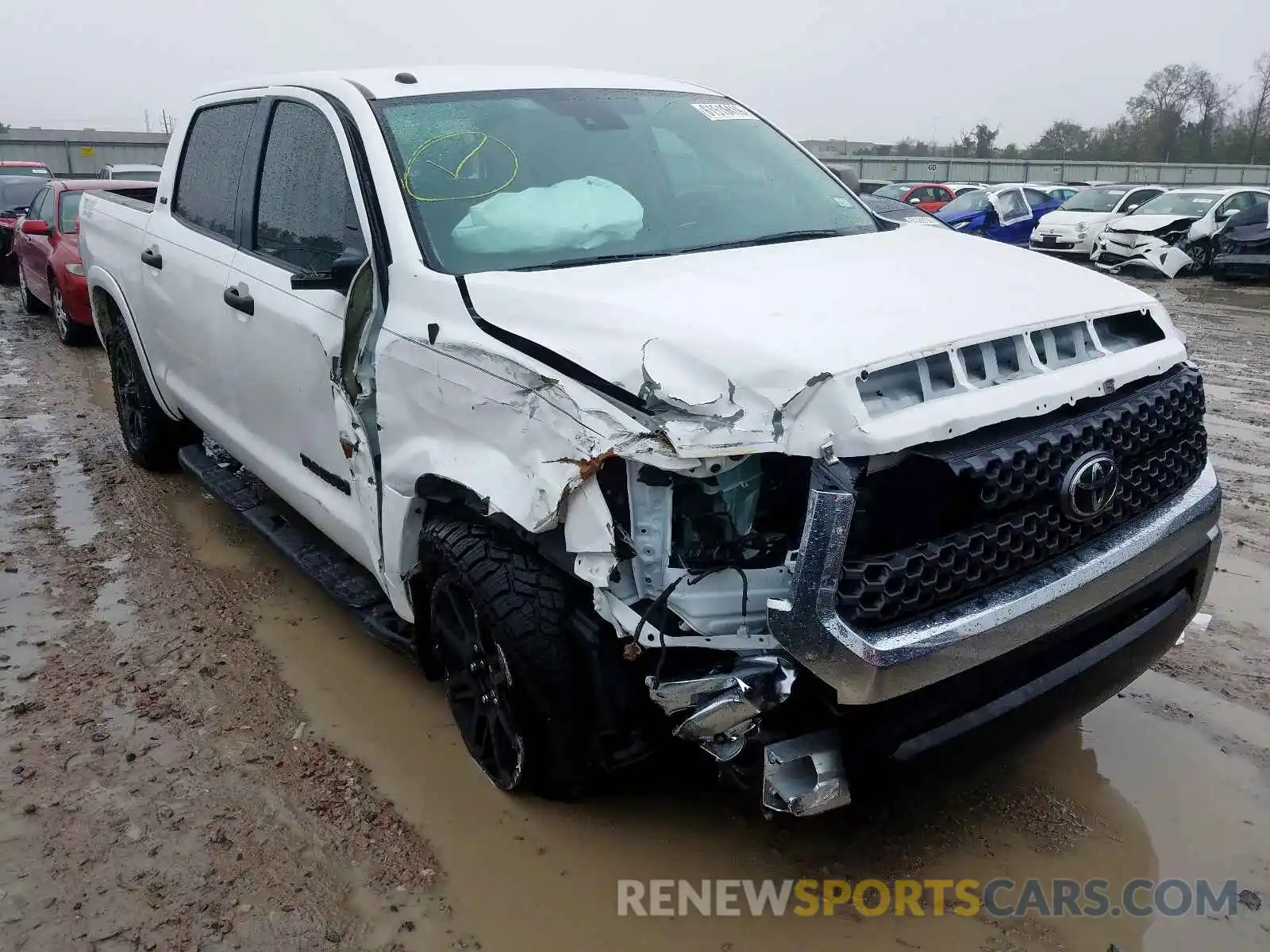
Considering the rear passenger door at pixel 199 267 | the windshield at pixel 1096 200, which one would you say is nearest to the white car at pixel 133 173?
the rear passenger door at pixel 199 267

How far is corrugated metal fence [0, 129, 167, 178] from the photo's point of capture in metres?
36.4

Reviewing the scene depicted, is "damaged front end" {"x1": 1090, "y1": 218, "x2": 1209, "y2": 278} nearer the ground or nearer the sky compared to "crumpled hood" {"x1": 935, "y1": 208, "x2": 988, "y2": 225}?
nearer the ground

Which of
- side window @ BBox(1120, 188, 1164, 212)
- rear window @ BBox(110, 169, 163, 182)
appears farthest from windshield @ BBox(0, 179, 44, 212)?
side window @ BBox(1120, 188, 1164, 212)

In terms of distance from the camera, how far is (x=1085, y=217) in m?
19.3

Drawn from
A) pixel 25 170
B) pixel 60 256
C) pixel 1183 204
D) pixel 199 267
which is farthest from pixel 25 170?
pixel 1183 204

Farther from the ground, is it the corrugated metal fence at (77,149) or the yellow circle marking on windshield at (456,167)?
the corrugated metal fence at (77,149)

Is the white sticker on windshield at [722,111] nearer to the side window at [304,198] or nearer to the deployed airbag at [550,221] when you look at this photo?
the deployed airbag at [550,221]

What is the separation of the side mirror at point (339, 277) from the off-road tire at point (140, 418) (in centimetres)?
267

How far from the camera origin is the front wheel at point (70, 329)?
Result: 10.1m

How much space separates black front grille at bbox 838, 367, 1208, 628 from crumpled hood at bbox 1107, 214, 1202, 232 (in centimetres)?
1633

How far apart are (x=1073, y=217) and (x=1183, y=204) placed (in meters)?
1.92

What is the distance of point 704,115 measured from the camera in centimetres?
387

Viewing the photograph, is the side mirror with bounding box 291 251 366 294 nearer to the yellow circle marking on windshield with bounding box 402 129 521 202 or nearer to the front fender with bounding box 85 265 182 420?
the yellow circle marking on windshield with bounding box 402 129 521 202

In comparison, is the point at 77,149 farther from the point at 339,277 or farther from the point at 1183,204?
the point at 339,277
